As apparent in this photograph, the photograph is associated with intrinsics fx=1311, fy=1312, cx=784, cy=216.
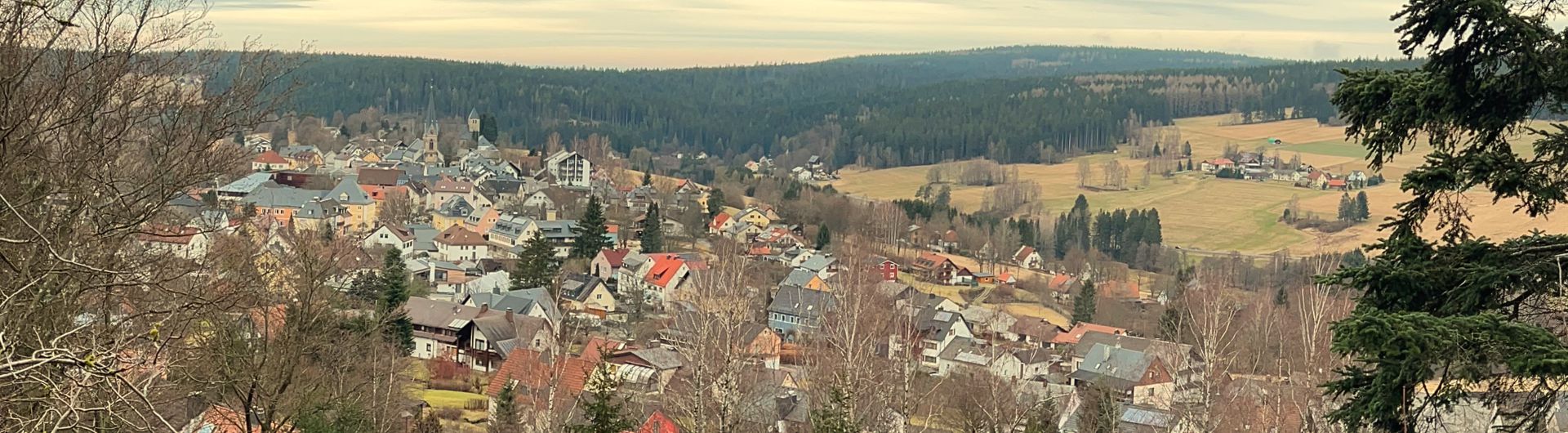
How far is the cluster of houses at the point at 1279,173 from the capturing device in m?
78.2

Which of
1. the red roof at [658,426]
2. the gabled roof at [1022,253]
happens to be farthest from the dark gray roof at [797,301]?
the red roof at [658,426]

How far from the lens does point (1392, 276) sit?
168 inches

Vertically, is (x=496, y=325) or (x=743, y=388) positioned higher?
(x=743, y=388)

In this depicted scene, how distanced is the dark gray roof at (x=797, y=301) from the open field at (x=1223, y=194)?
27907 mm

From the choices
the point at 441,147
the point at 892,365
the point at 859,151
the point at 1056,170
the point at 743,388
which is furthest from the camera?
the point at 859,151

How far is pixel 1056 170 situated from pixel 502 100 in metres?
60.8

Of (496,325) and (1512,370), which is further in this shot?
(496,325)

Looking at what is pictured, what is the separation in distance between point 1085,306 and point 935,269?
965 cm


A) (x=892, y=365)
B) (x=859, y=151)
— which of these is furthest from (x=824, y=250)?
(x=859, y=151)

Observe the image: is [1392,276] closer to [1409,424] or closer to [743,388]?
[1409,424]

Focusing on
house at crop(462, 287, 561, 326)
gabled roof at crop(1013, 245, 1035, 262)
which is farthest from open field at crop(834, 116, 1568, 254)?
house at crop(462, 287, 561, 326)

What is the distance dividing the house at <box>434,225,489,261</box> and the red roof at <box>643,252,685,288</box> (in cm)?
978

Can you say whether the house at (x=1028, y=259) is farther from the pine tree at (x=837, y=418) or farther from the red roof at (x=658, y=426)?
the pine tree at (x=837, y=418)

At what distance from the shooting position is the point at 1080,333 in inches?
1455
